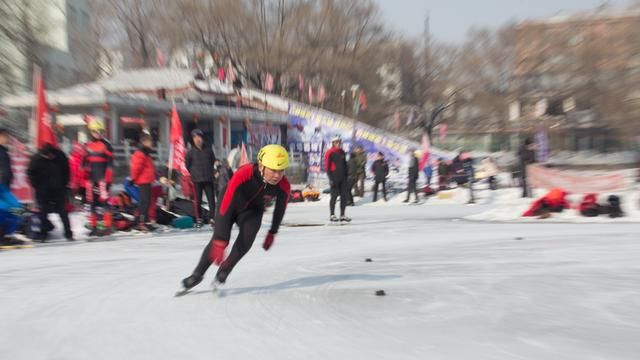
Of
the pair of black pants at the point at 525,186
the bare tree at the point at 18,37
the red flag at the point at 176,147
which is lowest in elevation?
the pair of black pants at the point at 525,186

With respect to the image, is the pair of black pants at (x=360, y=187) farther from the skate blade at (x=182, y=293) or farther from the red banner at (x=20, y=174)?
the skate blade at (x=182, y=293)

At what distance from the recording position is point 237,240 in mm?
5438

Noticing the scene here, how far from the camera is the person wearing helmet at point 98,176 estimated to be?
10.1 m

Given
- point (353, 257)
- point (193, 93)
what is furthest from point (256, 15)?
point (353, 257)

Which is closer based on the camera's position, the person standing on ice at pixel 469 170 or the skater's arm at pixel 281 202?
the skater's arm at pixel 281 202

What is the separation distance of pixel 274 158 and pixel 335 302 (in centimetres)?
126

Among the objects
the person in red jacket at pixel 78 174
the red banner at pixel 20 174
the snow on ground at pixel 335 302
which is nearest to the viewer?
the snow on ground at pixel 335 302

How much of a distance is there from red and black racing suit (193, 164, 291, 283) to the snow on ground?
307 millimetres

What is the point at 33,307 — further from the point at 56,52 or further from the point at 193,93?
the point at 193,93

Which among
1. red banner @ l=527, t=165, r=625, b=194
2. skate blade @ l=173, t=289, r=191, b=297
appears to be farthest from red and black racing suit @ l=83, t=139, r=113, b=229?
red banner @ l=527, t=165, r=625, b=194

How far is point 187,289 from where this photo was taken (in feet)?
17.7

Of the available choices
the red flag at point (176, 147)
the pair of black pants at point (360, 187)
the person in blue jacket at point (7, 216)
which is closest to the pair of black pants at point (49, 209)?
the person in blue jacket at point (7, 216)

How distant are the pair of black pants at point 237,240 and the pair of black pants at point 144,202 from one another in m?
5.24

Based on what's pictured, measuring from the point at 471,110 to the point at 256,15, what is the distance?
1710cm
